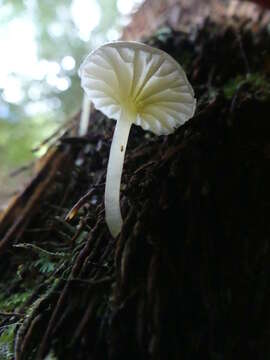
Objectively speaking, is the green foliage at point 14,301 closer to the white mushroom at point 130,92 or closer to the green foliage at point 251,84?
the white mushroom at point 130,92

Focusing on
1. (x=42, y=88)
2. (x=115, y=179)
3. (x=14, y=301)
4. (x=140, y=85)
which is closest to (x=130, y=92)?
(x=140, y=85)

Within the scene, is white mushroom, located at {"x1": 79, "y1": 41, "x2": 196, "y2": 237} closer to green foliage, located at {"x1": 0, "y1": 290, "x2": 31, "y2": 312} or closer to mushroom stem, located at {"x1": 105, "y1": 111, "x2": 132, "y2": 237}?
mushroom stem, located at {"x1": 105, "y1": 111, "x2": 132, "y2": 237}

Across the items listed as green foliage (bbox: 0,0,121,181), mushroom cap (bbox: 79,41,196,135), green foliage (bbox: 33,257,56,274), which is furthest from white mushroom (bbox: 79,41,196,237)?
green foliage (bbox: 0,0,121,181)

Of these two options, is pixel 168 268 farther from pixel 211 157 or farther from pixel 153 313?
pixel 211 157

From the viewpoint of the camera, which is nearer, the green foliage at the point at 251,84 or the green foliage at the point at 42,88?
the green foliage at the point at 251,84

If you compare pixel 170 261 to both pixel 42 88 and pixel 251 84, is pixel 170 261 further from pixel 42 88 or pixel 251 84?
pixel 42 88

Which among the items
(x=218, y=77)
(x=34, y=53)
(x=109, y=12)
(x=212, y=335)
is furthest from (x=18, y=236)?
(x=109, y=12)

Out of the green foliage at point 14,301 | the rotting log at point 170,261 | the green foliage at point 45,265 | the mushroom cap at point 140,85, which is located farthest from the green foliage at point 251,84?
the green foliage at point 14,301

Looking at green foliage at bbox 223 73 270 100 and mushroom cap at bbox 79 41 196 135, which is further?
green foliage at bbox 223 73 270 100
